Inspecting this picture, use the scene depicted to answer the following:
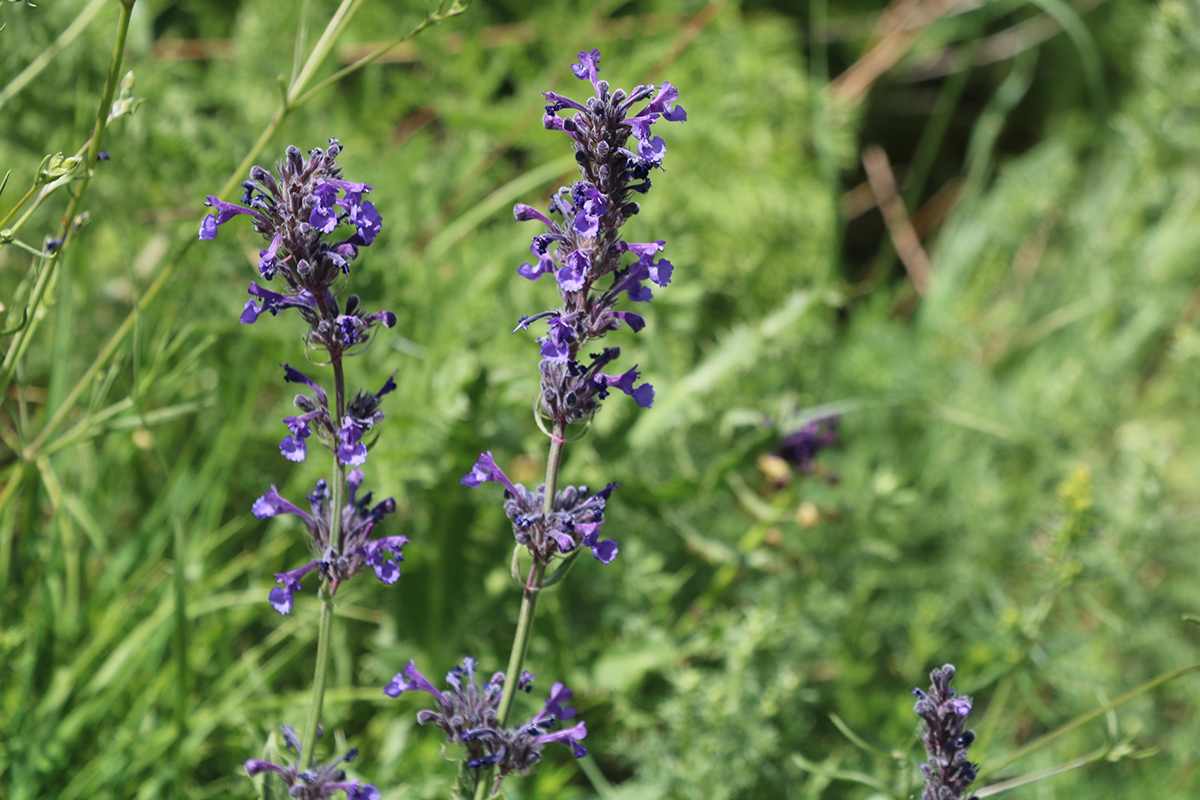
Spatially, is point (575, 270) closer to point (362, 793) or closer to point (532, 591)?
point (532, 591)

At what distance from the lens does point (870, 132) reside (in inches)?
220

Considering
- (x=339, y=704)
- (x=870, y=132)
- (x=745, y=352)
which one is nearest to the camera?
(x=339, y=704)

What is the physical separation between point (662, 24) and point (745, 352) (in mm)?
1977

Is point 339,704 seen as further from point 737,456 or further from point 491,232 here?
point 491,232

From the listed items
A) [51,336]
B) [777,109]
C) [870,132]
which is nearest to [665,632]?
[51,336]

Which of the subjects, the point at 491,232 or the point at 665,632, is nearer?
the point at 665,632

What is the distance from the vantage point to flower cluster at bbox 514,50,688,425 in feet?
4.40

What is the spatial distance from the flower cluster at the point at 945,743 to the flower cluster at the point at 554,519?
550 mm

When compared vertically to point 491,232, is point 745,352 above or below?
below

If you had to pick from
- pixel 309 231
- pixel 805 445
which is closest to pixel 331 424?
pixel 309 231

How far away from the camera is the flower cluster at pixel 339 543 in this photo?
58.7 inches

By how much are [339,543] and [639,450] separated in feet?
5.17

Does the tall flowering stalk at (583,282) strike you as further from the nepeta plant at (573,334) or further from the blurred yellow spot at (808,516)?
the blurred yellow spot at (808,516)

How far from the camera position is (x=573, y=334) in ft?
4.58
